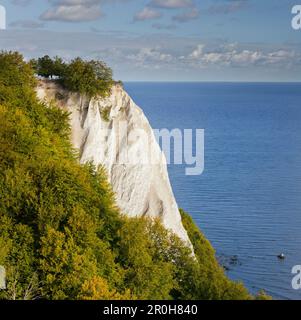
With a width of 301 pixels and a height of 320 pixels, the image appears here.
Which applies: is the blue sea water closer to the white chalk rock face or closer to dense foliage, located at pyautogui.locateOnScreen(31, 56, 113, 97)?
the white chalk rock face

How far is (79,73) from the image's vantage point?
115ft

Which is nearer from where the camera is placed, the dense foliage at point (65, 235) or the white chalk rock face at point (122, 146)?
the dense foliage at point (65, 235)

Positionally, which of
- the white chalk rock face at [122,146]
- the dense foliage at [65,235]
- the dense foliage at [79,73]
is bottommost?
the dense foliage at [65,235]

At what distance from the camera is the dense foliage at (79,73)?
115ft

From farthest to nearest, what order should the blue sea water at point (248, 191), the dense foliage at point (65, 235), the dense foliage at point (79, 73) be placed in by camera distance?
the blue sea water at point (248, 191) < the dense foliage at point (79, 73) < the dense foliage at point (65, 235)

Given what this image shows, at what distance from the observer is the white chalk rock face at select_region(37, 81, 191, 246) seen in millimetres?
35062

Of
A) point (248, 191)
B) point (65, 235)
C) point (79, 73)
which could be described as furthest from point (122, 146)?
point (248, 191)

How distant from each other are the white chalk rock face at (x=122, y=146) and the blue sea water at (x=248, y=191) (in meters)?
17.7

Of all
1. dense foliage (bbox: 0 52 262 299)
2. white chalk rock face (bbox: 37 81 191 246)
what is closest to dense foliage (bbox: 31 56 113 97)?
white chalk rock face (bbox: 37 81 191 246)

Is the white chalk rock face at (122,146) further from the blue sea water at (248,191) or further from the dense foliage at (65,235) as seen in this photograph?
the blue sea water at (248,191)

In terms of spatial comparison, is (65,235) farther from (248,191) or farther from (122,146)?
(248,191)

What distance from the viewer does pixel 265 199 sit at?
254ft

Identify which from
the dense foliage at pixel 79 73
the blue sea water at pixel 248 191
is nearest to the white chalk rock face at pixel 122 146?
the dense foliage at pixel 79 73
